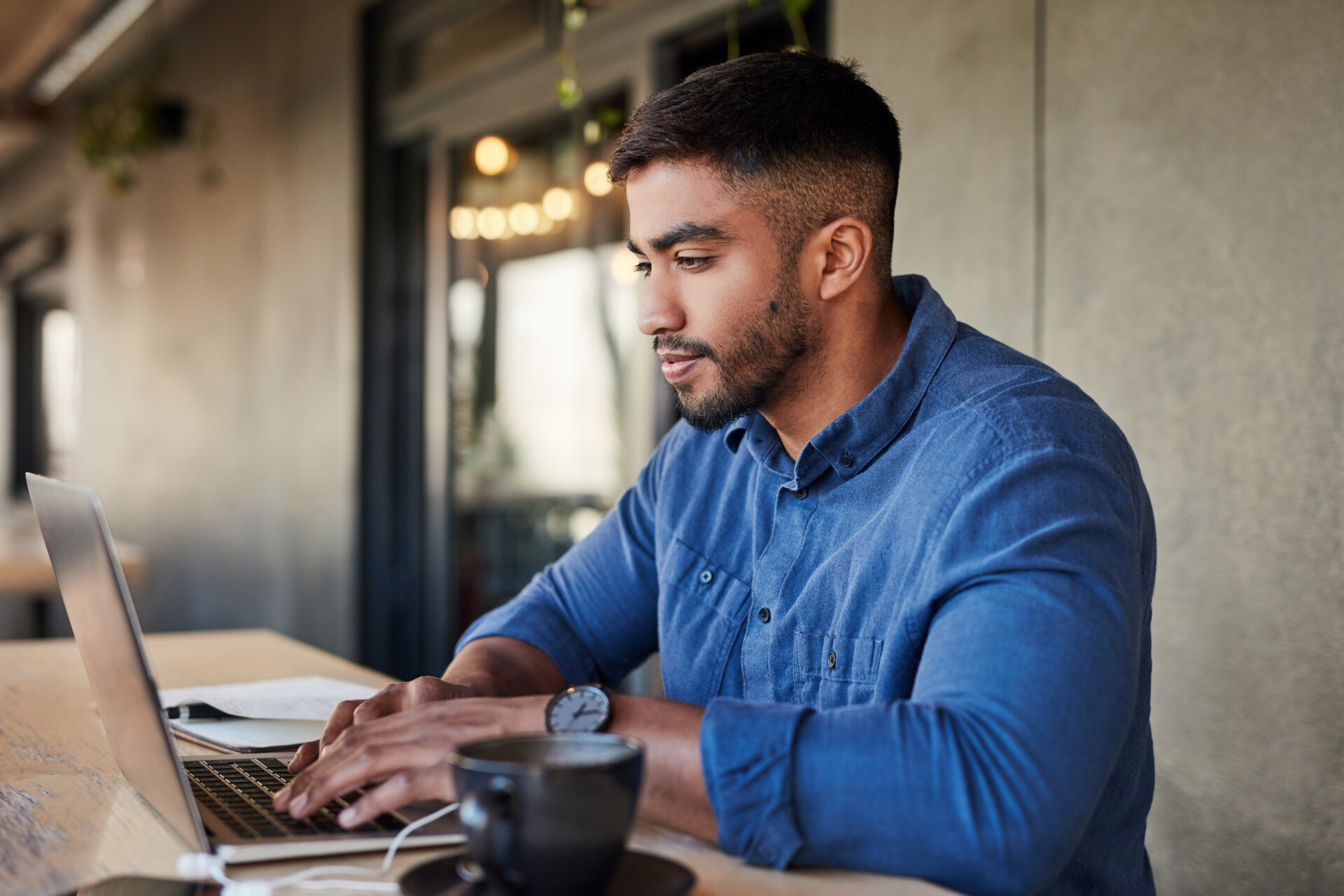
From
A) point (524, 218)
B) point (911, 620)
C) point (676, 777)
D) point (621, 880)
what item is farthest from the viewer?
point (524, 218)

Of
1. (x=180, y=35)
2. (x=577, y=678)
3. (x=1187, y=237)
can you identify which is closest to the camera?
(x=577, y=678)

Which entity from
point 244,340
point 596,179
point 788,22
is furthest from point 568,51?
point 244,340

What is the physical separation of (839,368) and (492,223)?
2.74 meters

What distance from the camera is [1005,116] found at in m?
2.16

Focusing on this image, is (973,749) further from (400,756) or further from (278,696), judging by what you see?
(278,696)

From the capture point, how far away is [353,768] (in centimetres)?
95

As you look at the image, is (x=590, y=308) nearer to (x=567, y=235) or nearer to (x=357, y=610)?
(x=567, y=235)

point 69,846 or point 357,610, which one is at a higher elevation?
point 69,846

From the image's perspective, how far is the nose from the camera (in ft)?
4.45

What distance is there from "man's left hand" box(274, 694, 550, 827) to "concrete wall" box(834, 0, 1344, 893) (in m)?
1.23

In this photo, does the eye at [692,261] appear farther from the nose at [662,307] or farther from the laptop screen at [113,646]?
the laptop screen at [113,646]

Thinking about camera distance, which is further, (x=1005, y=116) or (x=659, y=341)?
(x=1005, y=116)

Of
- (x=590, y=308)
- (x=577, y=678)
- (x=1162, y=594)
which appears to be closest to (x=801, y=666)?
(x=577, y=678)

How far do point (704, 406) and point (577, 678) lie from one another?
43cm
